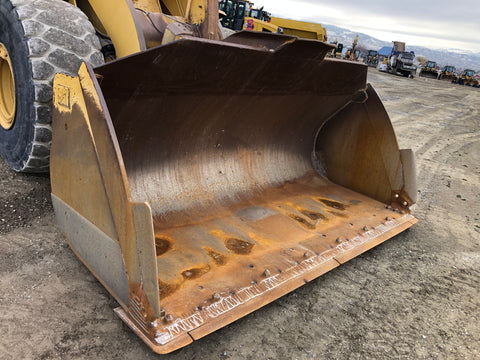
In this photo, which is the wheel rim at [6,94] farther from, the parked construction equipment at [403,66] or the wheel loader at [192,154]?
the parked construction equipment at [403,66]

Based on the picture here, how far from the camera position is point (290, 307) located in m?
1.99

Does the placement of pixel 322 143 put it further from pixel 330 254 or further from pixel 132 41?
pixel 132 41

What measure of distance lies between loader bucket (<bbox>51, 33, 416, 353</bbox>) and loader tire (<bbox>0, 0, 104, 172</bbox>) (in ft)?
1.76

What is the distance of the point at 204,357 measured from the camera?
1.61 metres

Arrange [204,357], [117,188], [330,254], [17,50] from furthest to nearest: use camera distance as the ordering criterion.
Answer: [17,50] → [330,254] → [204,357] → [117,188]

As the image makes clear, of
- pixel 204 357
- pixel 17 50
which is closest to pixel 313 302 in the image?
pixel 204 357

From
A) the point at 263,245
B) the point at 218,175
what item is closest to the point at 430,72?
the point at 218,175

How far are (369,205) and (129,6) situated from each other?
89.8 inches

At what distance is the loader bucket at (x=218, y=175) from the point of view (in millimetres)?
1551

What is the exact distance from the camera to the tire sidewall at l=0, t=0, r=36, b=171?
2316 millimetres

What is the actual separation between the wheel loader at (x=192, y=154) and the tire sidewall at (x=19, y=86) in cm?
2

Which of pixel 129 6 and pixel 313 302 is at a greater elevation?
pixel 129 6

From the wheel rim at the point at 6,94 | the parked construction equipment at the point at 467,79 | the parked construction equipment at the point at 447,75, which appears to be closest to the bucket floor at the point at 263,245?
the wheel rim at the point at 6,94

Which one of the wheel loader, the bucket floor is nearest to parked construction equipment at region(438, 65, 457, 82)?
the wheel loader
